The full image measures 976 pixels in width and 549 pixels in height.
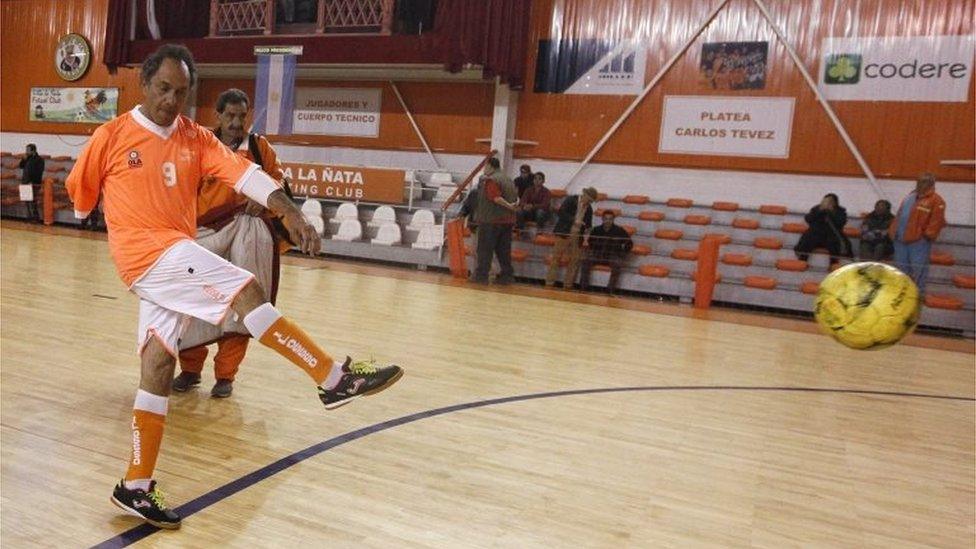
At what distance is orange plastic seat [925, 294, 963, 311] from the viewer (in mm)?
8758

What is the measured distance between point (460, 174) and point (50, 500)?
1092 cm

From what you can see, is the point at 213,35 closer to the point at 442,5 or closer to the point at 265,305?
the point at 442,5

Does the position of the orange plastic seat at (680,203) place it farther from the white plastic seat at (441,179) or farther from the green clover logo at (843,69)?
the white plastic seat at (441,179)

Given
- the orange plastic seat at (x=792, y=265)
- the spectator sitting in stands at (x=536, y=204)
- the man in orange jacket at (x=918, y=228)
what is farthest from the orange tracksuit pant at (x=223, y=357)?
the man in orange jacket at (x=918, y=228)

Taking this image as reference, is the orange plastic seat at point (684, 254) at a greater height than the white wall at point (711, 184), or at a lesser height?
lesser

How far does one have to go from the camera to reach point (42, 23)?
57.6ft

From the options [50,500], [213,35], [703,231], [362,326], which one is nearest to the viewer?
[50,500]

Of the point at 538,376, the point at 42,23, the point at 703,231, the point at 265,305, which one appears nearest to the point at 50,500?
the point at 265,305

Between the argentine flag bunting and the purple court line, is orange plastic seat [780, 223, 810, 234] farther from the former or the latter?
the argentine flag bunting

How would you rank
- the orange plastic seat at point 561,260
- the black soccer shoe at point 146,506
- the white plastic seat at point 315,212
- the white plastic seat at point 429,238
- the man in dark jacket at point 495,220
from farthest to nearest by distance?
the white plastic seat at point 315,212
the white plastic seat at point 429,238
the orange plastic seat at point 561,260
the man in dark jacket at point 495,220
the black soccer shoe at point 146,506

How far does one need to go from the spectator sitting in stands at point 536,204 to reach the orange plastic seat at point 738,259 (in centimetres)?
282

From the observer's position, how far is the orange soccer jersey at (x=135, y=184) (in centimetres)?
227

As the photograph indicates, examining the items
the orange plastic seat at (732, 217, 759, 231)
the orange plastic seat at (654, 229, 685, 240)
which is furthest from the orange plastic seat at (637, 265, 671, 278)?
the orange plastic seat at (732, 217, 759, 231)

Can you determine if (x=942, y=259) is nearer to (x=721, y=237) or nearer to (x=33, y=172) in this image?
(x=721, y=237)
